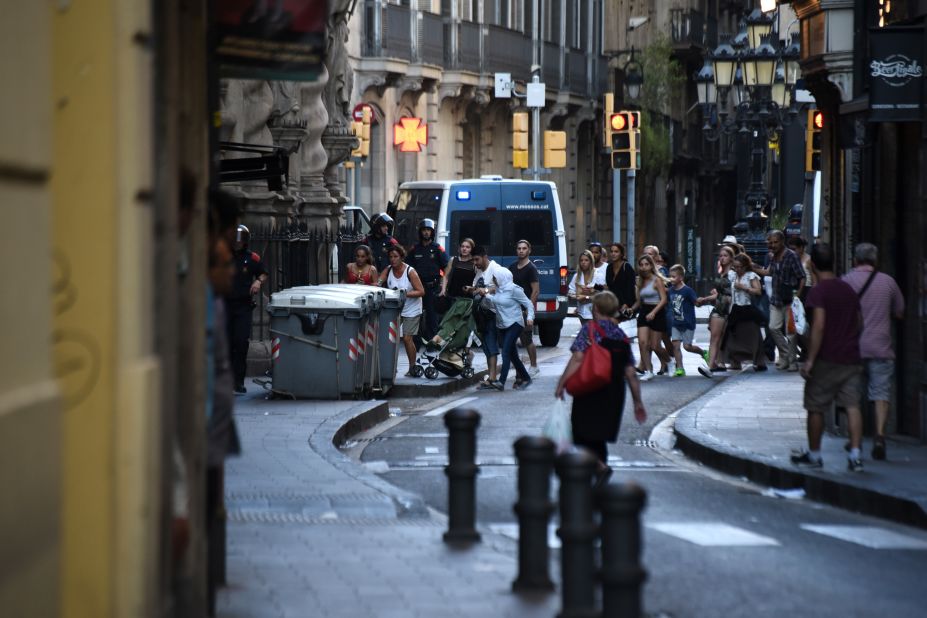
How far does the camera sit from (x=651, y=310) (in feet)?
83.1

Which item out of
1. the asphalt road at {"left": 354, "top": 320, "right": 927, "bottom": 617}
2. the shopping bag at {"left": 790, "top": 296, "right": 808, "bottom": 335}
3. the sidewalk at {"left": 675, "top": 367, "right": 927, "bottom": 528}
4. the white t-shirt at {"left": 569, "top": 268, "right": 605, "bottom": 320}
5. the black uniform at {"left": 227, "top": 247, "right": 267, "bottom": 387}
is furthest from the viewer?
the white t-shirt at {"left": 569, "top": 268, "right": 605, "bottom": 320}

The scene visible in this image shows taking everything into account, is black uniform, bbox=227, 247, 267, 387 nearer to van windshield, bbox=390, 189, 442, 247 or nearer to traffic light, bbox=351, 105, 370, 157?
van windshield, bbox=390, 189, 442, 247

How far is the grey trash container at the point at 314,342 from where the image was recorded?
20172 mm

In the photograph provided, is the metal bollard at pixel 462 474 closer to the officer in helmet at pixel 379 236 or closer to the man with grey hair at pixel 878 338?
the man with grey hair at pixel 878 338

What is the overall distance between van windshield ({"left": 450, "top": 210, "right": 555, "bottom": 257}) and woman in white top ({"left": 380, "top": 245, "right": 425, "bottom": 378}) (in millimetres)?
7373

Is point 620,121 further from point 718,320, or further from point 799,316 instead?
point 799,316

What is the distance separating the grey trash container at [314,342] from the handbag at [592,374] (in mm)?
7806

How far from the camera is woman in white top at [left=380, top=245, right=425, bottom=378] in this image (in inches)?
963

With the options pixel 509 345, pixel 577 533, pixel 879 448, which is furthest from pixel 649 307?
pixel 577 533

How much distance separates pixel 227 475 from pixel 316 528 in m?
2.46

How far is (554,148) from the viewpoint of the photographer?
Answer: 43.7 meters

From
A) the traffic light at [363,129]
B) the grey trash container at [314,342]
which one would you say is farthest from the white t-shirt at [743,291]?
the traffic light at [363,129]

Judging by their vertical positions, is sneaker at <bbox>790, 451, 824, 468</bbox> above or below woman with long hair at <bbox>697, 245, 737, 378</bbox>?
below

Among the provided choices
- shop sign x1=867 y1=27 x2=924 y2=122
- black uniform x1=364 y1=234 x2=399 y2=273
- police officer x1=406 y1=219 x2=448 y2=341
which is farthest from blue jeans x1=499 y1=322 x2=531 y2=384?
shop sign x1=867 y1=27 x2=924 y2=122
